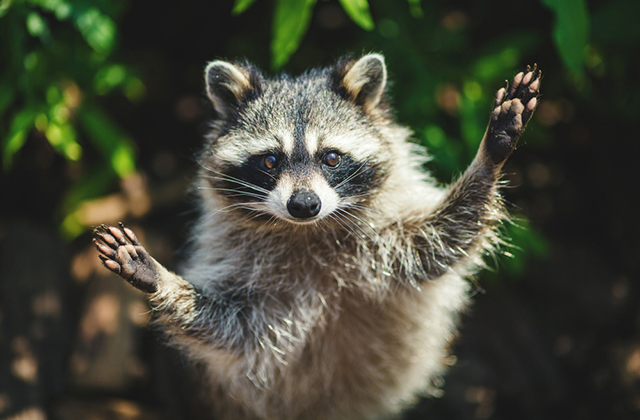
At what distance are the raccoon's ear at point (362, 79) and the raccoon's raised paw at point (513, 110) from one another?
1.92 ft

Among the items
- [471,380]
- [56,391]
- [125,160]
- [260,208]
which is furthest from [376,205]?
[56,391]

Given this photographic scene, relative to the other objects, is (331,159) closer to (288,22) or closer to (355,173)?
(355,173)

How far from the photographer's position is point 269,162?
224 cm

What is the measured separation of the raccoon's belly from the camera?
2625 millimetres

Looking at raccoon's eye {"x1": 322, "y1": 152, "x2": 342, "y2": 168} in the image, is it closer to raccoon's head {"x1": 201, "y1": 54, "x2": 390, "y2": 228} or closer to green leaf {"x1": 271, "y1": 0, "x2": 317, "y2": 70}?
raccoon's head {"x1": 201, "y1": 54, "x2": 390, "y2": 228}

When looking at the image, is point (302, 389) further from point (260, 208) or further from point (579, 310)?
point (579, 310)

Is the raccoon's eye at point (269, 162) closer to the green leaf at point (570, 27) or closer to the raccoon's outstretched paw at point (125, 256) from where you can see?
the raccoon's outstretched paw at point (125, 256)

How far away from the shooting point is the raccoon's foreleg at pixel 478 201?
2.06 metres

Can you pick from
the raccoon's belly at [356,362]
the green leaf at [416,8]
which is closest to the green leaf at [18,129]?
the raccoon's belly at [356,362]

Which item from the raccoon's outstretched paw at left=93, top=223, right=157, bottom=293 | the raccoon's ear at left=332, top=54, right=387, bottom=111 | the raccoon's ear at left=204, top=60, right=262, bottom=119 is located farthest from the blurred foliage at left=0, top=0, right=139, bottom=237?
the raccoon's ear at left=332, top=54, right=387, bottom=111

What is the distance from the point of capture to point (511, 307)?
3.90m

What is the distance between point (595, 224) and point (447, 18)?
6.77 feet

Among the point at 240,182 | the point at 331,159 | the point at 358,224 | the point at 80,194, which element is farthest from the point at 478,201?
the point at 80,194

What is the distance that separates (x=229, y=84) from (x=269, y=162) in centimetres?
47
